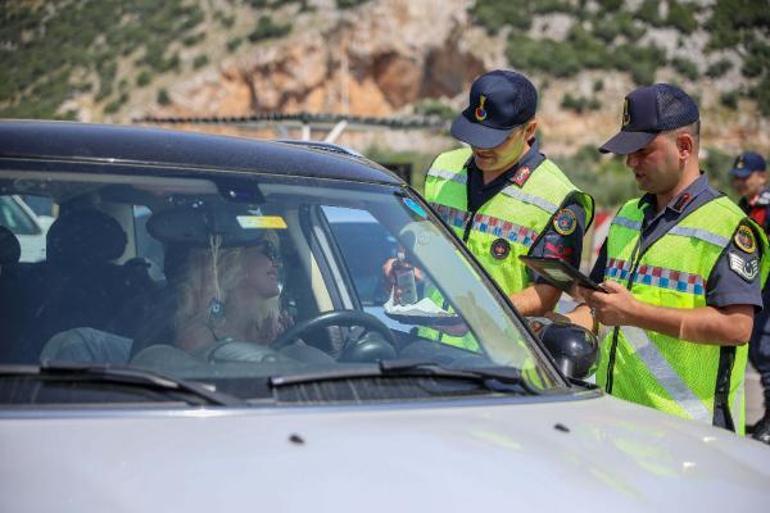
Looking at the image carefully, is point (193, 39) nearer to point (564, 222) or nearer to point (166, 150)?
point (564, 222)

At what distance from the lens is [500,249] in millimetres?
4371

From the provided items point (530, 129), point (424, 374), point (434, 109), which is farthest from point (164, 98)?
point (424, 374)

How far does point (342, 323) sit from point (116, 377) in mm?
875

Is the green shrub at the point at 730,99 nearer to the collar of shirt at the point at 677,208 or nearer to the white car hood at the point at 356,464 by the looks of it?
the collar of shirt at the point at 677,208

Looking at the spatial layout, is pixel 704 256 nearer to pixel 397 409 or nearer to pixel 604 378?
pixel 604 378

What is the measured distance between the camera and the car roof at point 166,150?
3.01 m

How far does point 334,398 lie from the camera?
2.58m

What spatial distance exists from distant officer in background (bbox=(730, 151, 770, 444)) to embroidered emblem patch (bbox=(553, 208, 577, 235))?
7.95ft

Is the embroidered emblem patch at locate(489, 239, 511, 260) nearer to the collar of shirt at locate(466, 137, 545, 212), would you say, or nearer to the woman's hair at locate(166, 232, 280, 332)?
the collar of shirt at locate(466, 137, 545, 212)

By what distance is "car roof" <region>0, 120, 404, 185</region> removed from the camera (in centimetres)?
301

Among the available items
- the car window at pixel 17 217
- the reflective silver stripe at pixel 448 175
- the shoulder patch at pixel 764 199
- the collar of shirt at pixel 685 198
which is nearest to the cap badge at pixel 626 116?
the collar of shirt at pixel 685 198

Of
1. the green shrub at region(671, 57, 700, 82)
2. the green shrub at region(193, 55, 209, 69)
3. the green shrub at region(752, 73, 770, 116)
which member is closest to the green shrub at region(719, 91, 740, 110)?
the green shrub at region(752, 73, 770, 116)

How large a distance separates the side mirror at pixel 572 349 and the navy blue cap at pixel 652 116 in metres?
0.84

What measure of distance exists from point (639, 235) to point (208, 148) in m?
1.54
